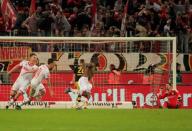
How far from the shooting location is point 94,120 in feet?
54.4

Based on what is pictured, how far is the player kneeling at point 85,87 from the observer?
2112 centimetres

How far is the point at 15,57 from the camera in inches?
886

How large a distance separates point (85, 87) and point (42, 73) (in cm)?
154

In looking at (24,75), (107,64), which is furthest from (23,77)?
(107,64)

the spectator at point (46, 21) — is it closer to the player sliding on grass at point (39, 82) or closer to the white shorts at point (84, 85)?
the player sliding on grass at point (39, 82)

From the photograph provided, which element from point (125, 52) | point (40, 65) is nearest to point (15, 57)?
point (40, 65)

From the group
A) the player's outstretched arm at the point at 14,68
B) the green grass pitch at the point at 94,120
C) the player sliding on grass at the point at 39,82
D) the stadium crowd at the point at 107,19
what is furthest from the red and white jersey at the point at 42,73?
the stadium crowd at the point at 107,19

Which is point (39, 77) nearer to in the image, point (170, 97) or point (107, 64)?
point (107, 64)

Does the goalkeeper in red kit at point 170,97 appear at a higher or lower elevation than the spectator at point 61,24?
lower

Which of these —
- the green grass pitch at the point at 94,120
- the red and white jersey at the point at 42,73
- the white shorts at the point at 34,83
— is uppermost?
the red and white jersey at the point at 42,73

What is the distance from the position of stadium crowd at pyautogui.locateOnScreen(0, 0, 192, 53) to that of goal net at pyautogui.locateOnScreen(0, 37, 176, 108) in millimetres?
1825

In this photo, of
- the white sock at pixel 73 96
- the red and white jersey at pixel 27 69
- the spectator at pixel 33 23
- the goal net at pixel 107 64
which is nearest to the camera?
the red and white jersey at pixel 27 69

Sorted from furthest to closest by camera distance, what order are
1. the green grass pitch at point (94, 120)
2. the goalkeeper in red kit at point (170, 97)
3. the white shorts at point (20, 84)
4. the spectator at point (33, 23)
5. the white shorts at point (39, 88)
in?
the spectator at point (33, 23) → the goalkeeper in red kit at point (170, 97) → the white shorts at point (39, 88) → the white shorts at point (20, 84) → the green grass pitch at point (94, 120)

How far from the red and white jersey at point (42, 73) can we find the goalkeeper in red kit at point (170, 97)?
3856 millimetres
